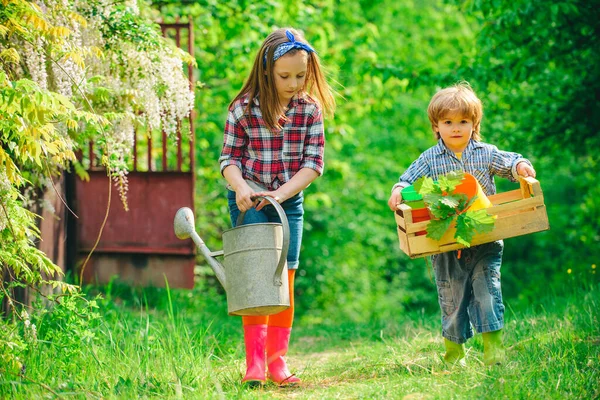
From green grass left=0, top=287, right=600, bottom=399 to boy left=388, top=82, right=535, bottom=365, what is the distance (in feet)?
0.56

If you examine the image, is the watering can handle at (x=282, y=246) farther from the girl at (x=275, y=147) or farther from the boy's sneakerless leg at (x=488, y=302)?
the boy's sneakerless leg at (x=488, y=302)

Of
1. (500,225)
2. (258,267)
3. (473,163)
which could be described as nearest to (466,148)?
(473,163)

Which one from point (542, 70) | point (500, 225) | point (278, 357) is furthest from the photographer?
point (542, 70)

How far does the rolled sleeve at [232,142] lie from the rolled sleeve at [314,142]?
0.30 meters

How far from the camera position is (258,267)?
3.15 m

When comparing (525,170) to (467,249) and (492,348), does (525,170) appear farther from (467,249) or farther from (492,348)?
(492,348)

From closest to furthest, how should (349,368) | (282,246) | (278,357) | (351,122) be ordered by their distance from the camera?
(282,246) < (278,357) < (349,368) < (351,122)

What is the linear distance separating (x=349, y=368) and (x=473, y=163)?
1173 millimetres

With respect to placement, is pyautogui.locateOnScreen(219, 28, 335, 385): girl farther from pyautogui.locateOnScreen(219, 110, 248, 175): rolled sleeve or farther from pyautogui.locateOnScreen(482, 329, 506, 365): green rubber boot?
pyautogui.locateOnScreen(482, 329, 506, 365): green rubber boot

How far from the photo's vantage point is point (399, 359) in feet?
12.5

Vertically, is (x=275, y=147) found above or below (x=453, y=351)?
above

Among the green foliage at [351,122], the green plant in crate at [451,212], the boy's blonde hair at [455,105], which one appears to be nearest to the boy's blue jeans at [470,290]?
the green plant in crate at [451,212]

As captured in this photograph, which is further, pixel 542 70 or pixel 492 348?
pixel 542 70

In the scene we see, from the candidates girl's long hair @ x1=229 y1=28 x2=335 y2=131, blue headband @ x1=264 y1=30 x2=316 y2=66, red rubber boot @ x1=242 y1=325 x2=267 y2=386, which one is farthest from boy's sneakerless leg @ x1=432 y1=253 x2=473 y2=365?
blue headband @ x1=264 y1=30 x2=316 y2=66
